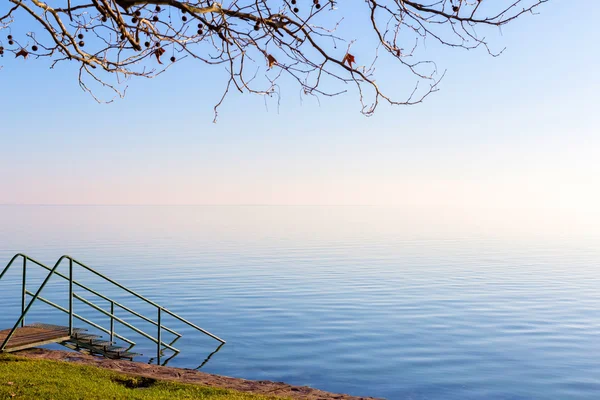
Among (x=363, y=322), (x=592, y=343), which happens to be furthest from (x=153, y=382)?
(x=592, y=343)

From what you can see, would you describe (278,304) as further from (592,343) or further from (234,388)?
(234,388)

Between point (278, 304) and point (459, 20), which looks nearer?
Result: point (459, 20)

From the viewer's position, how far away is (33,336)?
13.9m

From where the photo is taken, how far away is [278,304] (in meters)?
29.7

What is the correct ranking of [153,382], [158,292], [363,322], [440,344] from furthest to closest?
[158,292] < [363,322] < [440,344] < [153,382]

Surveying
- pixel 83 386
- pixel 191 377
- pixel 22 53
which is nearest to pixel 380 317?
pixel 191 377

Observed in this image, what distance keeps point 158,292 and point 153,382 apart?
21.8m

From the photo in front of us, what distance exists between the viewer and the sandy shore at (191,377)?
1159cm

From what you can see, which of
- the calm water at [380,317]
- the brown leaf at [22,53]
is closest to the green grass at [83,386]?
the brown leaf at [22,53]

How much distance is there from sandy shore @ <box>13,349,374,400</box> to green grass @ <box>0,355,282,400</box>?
655mm

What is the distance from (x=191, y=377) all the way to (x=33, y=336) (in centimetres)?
372

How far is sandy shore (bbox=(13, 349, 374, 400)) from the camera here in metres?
11.6

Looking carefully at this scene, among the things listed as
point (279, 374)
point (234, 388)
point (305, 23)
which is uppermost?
point (305, 23)

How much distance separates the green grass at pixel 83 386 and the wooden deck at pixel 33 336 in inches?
54.9
